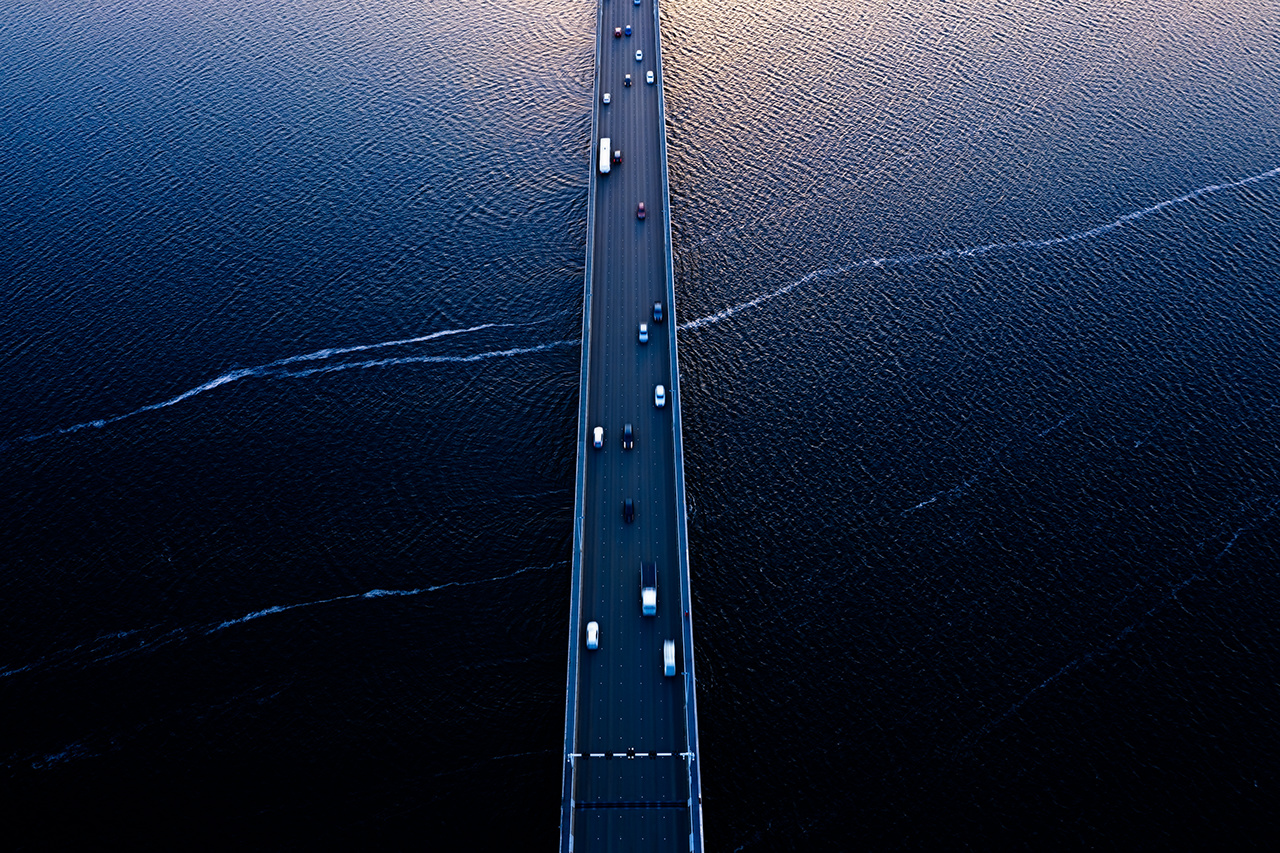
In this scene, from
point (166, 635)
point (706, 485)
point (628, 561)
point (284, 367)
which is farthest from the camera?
point (284, 367)

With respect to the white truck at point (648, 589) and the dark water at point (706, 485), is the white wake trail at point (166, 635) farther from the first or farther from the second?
the white truck at point (648, 589)

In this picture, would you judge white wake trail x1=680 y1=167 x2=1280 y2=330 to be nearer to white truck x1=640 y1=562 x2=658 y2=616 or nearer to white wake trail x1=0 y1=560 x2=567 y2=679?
white truck x1=640 y1=562 x2=658 y2=616

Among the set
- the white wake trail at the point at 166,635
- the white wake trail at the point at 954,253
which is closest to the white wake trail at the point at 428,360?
the white wake trail at the point at 954,253

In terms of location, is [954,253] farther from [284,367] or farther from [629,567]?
[284,367]

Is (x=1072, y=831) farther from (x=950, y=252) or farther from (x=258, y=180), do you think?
(x=258, y=180)

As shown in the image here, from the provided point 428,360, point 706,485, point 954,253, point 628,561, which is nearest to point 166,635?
point 628,561

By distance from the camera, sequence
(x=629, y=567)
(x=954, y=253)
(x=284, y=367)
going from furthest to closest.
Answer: (x=954, y=253)
(x=284, y=367)
(x=629, y=567)

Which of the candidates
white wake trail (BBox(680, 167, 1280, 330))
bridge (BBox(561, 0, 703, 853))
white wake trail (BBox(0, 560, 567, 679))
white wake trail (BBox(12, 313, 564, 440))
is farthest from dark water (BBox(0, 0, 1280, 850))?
bridge (BBox(561, 0, 703, 853))
